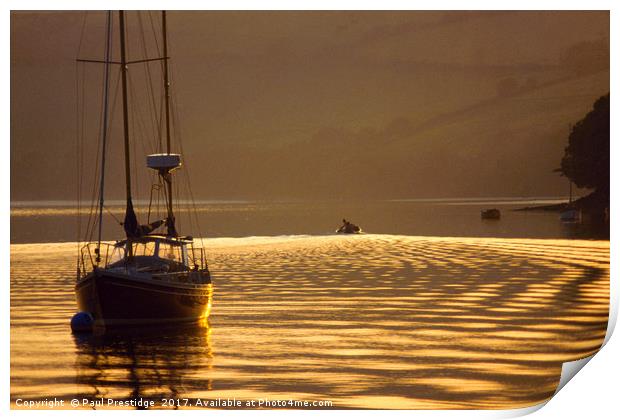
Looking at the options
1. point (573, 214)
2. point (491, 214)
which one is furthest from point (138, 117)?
point (491, 214)

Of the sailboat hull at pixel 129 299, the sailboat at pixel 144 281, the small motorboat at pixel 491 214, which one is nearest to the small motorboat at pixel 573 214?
the sailboat at pixel 144 281

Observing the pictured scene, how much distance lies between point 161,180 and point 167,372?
220 centimetres

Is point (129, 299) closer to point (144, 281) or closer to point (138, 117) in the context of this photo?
point (144, 281)

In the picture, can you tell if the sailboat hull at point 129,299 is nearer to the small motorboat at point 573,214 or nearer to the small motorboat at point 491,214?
the small motorboat at point 573,214

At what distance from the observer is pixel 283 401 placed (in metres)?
8.30

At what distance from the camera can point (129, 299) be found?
41.2 feet

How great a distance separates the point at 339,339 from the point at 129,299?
2698 millimetres

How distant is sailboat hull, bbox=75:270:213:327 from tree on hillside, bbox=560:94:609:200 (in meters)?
5.21

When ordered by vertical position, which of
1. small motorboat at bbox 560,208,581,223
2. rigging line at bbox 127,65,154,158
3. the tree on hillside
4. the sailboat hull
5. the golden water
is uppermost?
rigging line at bbox 127,65,154,158

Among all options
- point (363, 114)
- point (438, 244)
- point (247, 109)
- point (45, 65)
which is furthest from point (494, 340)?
point (438, 244)

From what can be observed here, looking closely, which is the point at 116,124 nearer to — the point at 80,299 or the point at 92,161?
the point at 92,161

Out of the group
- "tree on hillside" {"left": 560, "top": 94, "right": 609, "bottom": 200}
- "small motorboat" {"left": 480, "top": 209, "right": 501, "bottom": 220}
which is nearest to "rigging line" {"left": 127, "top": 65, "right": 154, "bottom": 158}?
"tree on hillside" {"left": 560, "top": 94, "right": 609, "bottom": 200}

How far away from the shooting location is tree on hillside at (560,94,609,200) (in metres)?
9.38

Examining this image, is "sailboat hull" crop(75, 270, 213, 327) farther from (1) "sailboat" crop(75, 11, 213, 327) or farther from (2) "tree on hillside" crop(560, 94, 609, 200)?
(2) "tree on hillside" crop(560, 94, 609, 200)
